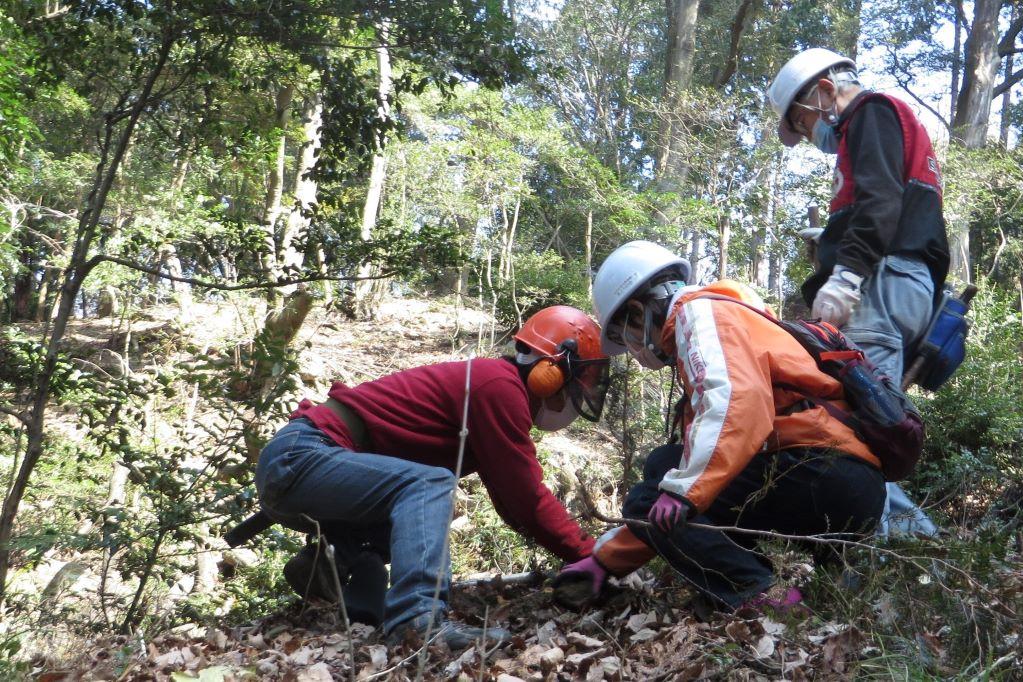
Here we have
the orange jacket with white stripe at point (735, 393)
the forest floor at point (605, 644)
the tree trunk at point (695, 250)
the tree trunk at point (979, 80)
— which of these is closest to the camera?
the forest floor at point (605, 644)

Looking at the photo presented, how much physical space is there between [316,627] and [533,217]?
2375cm

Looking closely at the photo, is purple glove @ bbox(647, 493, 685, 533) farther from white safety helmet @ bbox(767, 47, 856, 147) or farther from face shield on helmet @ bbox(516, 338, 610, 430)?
white safety helmet @ bbox(767, 47, 856, 147)

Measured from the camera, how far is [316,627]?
4094 mm

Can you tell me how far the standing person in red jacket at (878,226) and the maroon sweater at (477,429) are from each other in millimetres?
1386

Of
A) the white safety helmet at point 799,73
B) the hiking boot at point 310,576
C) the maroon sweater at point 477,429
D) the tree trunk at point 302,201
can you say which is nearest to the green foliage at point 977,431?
the white safety helmet at point 799,73

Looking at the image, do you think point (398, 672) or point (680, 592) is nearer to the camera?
point (398, 672)

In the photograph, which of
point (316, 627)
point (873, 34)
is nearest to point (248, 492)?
point (316, 627)

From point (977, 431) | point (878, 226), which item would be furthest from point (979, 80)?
point (878, 226)

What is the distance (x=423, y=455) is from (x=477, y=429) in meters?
0.36

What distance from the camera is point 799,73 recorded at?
4.30 metres

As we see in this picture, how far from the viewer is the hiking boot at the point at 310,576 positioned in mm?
4266

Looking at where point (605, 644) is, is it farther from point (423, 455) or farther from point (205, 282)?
point (205, 282)

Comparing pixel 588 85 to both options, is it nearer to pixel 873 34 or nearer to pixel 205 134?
pixel 873 34

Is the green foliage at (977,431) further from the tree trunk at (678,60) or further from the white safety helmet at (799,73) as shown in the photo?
the tree trunk at (678,60)
